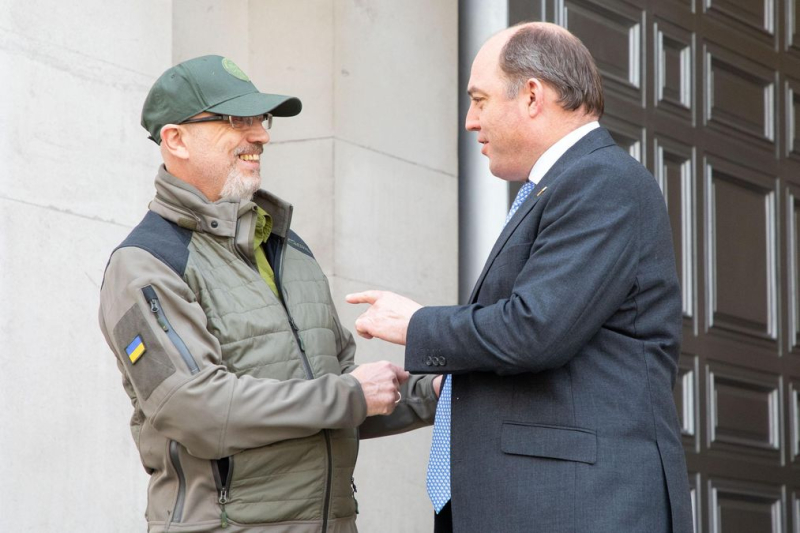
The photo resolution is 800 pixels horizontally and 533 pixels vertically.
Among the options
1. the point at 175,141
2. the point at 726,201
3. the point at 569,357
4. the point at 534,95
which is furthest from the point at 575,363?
the point at 726,201

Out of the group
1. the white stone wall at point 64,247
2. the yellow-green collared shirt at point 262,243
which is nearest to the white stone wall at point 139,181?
the white stone wall at point 64,247

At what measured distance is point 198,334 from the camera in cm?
302

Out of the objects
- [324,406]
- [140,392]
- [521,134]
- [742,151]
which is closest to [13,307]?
[140,392]

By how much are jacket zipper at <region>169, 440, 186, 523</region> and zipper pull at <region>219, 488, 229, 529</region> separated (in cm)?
9

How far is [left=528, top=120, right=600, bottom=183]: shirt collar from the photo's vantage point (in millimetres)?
3045

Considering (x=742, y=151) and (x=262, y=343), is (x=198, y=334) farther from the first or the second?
(x=742, y=151)

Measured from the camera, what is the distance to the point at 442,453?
3.13 metres

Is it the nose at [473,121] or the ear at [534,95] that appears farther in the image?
the nose at [473,121]

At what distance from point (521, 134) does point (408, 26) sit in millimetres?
2336

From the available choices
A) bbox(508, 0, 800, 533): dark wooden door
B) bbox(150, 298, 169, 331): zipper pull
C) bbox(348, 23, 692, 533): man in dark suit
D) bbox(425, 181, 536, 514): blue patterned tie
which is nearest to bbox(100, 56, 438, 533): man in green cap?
bbox(150, 298, 169, 331): zipper pull

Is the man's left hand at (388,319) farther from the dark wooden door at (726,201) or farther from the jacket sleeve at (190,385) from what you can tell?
the dark wooden door at (726,201)

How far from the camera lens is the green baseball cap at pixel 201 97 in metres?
3.28

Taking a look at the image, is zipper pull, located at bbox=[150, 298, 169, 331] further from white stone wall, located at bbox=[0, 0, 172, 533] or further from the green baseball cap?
white stone wall, located at bbox=[0, 0, 172, 533]

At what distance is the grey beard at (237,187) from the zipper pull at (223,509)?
723 mm
